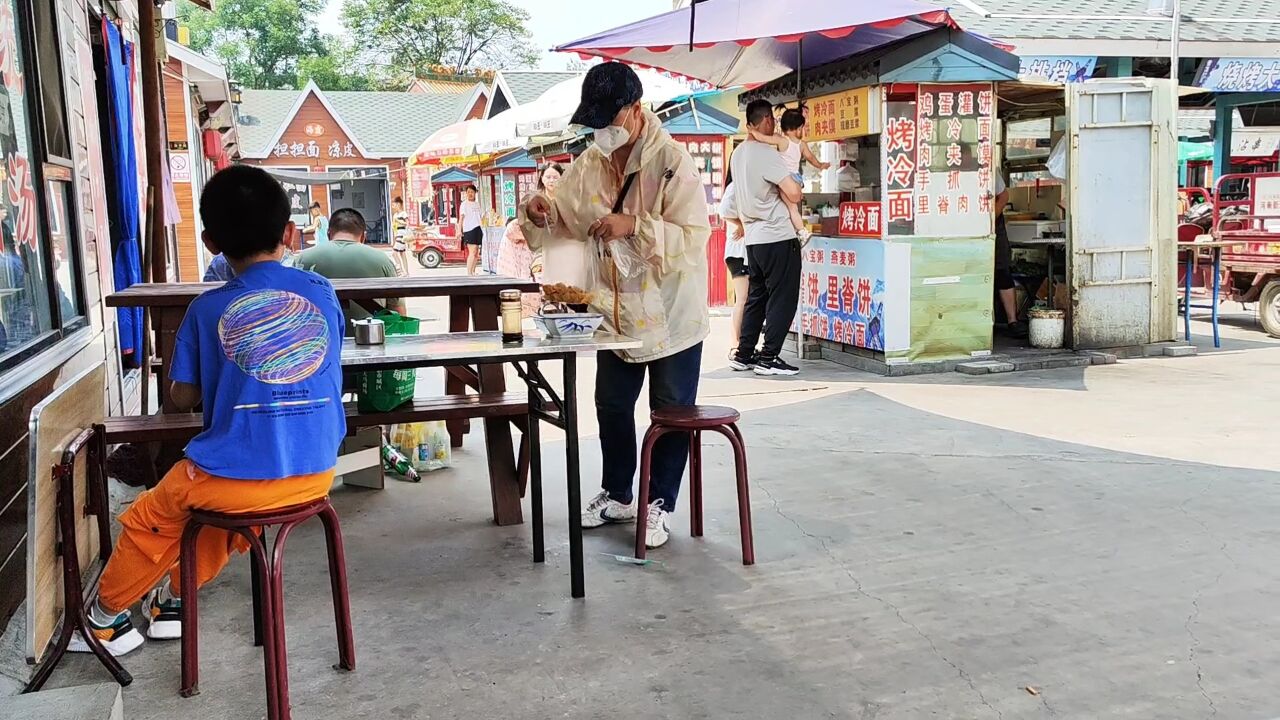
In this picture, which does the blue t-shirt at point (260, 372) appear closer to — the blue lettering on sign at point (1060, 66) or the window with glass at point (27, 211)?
the window with glass at point (27, 211)

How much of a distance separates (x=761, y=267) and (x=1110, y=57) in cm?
681

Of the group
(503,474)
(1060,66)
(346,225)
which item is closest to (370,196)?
(1060,66)

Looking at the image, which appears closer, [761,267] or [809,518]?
[809,518]

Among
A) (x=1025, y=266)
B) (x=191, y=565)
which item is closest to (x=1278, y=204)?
(x=1025, y=266)

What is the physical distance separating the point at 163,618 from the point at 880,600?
2.41 metres

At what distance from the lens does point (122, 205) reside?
6.17 meters

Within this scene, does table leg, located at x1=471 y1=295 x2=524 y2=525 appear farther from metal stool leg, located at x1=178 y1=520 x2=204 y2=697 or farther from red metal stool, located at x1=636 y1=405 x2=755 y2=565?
metal stool leg, located at x1=178 y1=520 x2=204 y2=697

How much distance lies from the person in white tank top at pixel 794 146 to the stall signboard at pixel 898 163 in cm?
65

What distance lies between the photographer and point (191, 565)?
2965 millimetres

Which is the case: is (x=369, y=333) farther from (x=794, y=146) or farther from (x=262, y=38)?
(x=262, y=38)

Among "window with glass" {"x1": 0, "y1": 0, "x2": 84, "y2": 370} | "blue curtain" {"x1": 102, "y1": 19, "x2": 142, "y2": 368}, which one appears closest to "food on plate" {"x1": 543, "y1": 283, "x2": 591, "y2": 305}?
"window with glass" {"x1": 0, "y1": 0, "x2": 84, "y2": 370}

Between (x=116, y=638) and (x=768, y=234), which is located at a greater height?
(x=768, y=234)

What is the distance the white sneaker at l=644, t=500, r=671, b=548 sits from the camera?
171 inches

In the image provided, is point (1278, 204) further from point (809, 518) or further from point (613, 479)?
point (613, 479)
